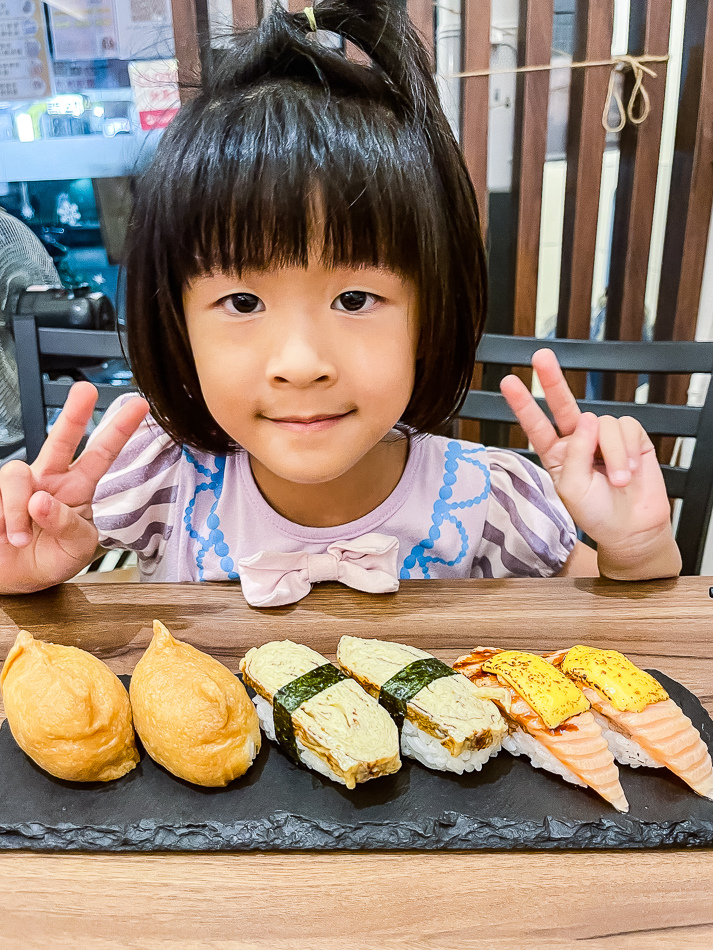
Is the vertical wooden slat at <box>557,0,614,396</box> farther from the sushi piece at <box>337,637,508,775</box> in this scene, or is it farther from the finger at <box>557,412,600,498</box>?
the sushi piece at <box>337,637,508,775</box>

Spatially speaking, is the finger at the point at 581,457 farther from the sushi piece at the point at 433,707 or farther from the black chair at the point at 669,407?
the black chair at the point at 669,407

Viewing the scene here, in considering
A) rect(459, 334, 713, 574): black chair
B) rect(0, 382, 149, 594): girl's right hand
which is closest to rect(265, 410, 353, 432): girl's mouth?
rect(0, 382, 149, 594): girl's right hand

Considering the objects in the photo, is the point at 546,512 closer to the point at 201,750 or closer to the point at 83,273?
the point at 201,750

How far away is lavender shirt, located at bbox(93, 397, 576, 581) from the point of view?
1154 mm

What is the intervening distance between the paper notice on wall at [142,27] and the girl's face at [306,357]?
145cm

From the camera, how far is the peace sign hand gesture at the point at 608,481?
3.15 ft

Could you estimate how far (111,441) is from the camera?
966 mm

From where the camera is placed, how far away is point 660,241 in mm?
2314

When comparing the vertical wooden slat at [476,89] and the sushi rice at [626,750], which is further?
the vertical wooden slat at [476,89]

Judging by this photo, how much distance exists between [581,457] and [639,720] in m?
0.41

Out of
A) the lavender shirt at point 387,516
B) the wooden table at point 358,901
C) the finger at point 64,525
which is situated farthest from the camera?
the lavender shirt at point 387,516

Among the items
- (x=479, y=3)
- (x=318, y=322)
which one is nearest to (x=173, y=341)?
(x=318, y=322)

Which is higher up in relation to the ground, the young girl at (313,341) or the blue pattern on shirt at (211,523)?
the young girl at (313,341)

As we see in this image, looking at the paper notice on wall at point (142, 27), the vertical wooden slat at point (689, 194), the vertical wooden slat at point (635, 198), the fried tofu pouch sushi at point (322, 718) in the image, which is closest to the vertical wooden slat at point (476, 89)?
the vertical wooden slat at point (635, 198)
